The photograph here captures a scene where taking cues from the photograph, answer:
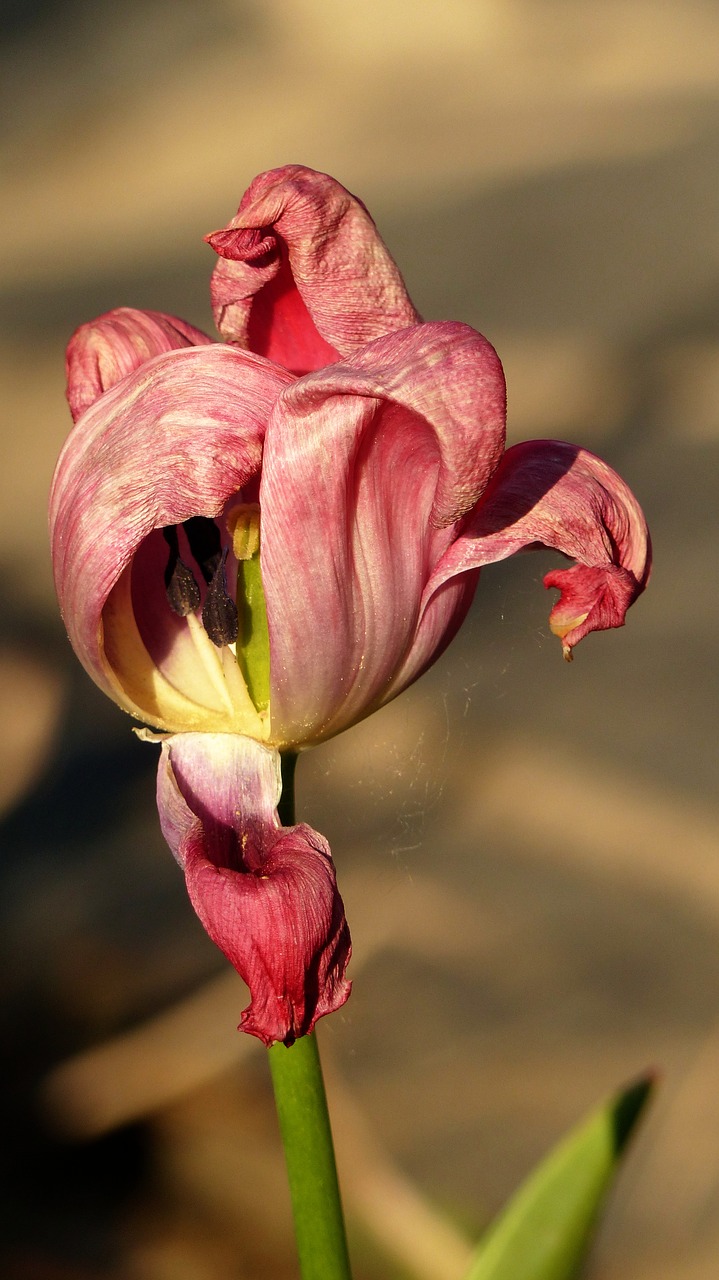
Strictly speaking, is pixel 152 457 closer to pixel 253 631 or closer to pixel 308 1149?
pixel 253 631

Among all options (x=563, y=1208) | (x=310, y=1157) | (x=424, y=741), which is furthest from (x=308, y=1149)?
(x=424, y=741)

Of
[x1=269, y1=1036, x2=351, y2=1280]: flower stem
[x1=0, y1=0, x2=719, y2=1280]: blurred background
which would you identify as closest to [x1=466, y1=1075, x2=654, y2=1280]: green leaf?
[x1=269, y1=1036, x2=351, y2=1280]: flower stem

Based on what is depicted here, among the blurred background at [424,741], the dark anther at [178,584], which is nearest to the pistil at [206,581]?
the dark anther at [178,584]

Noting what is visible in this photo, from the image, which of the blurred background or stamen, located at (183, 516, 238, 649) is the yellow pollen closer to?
stamen, located at (183, 516, 238, 649)

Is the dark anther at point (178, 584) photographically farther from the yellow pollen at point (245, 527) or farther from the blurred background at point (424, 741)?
the blurred background at point (424, 741)

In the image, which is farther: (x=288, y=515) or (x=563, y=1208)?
(x=563, y=1208)

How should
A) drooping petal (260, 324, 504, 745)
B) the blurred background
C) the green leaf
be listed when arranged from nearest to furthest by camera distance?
1. drooping petal (260, 324, 504, 745)
2. the green leaf
3. the blurred background

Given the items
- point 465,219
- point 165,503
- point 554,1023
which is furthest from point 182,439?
point 554,1023
